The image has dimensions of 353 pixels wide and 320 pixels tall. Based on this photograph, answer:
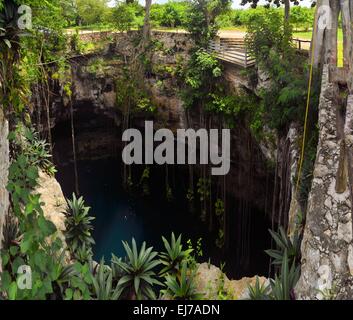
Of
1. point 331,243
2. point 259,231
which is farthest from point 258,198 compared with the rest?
point 331,243

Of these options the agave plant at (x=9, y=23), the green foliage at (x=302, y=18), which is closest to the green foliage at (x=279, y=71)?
the agave plant at (x=9, y=23)

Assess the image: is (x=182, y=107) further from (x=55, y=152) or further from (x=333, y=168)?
(x=333, y=168)

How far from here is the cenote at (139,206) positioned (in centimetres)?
1375

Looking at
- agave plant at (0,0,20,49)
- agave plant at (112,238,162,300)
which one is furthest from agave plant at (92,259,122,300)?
agave plant at (0,0,20,49)

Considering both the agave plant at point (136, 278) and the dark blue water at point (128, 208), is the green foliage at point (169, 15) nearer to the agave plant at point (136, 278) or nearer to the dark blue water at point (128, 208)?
the dark blue water at point (128, 208)

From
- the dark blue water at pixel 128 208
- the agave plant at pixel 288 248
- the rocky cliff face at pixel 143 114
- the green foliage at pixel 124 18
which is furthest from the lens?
the green foliage at pixel 124 18

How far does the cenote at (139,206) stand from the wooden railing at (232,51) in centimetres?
557

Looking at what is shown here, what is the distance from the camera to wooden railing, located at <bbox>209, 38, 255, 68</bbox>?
43.4 feet

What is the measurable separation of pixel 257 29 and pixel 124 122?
7.57 m

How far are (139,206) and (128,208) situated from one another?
1.55 ft

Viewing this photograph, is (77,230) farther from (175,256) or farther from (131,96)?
(131,96)

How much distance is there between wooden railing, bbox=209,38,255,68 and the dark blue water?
616cm

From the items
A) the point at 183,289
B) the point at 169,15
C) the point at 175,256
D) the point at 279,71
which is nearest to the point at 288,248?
the point at 183,289

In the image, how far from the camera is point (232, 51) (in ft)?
47.7
